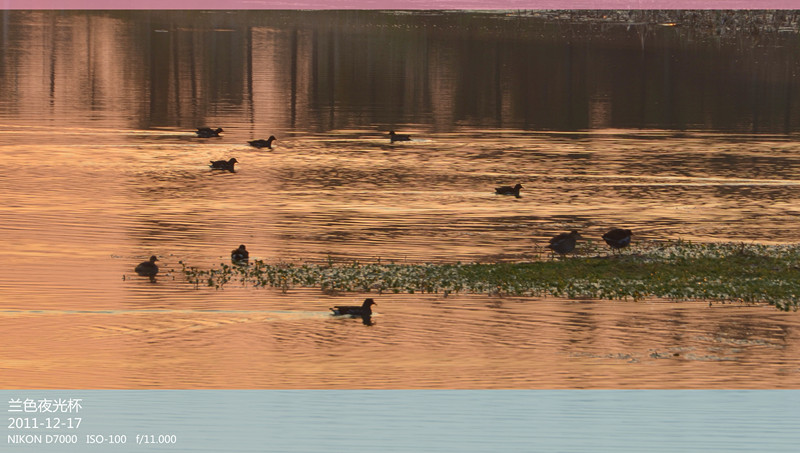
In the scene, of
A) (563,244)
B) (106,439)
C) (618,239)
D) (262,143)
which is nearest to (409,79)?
(262,143)

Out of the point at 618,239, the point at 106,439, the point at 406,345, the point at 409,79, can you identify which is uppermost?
the point at 409,79

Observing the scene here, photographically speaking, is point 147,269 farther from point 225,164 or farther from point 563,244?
point 225,164

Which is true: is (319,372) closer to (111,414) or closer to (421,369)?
(421,369)

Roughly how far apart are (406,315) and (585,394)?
19.8 ft

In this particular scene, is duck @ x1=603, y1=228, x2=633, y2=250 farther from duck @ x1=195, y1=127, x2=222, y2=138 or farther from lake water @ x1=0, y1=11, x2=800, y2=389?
duck @ x1=195, y1=127, x2=222, y2=138

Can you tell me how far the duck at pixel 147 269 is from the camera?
1147 inches

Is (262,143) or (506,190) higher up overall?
(262,143)

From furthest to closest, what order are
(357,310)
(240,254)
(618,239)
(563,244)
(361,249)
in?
(361,249) → (563,244) → (618,239) → (240,254) → (357,310)

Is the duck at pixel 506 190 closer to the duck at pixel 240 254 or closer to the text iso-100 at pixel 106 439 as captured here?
the duck at pixel 240 254

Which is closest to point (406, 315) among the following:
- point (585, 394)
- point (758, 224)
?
point (585, 394)

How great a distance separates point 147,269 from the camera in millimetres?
29141

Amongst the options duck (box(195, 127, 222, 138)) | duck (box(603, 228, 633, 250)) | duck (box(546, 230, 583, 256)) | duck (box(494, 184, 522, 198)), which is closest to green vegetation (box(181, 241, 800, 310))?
duck (box(603, 228, 633, 250))

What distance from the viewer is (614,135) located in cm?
6406

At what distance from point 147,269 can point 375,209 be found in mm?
12076
